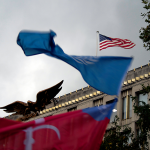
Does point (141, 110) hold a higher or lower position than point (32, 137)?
higher

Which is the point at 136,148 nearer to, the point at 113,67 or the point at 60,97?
the point at 113,67

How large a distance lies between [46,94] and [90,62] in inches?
570

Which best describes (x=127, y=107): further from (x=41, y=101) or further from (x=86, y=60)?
(x=86, y=60)

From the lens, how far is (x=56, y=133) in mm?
11938

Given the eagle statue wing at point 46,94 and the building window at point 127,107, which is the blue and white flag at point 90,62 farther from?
the building window at point 127,107

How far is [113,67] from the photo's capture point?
1335cm

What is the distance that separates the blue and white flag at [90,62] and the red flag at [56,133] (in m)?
1.47

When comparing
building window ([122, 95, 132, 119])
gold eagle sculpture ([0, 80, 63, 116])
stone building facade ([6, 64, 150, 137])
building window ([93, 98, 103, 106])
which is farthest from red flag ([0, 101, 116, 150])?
building window ([93, 98, 103, 106])

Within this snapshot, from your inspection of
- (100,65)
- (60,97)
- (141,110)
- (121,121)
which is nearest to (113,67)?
(100,65)

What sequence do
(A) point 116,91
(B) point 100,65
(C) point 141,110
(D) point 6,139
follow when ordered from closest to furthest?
(D) point 6,139 → (A) point 116,91 → (B) point 100,65 → (C) point 141,110

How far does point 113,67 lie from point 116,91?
3.32 ft

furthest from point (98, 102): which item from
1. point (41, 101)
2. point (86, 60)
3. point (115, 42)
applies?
point (86, 60)

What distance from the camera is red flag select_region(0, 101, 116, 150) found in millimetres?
11734

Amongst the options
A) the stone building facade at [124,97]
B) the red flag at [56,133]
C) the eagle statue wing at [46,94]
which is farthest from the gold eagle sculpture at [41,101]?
the red flag at [56,133]
